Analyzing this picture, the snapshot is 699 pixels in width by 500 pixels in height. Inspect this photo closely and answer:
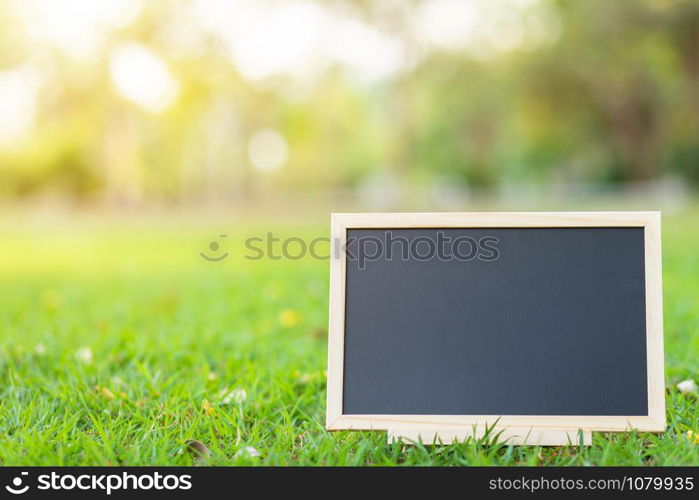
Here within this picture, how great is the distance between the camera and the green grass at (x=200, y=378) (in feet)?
5.39

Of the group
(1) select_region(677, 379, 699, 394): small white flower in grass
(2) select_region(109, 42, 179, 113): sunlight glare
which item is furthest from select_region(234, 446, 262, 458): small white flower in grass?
(2) select_region(109, 42, 179, 113): sunlight glare

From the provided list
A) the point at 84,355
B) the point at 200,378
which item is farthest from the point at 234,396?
the point at 84,355

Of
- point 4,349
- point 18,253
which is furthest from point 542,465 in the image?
point 18,253

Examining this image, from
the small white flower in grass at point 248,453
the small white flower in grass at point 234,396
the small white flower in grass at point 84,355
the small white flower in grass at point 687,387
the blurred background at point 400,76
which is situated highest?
the blurred background at point 400,76

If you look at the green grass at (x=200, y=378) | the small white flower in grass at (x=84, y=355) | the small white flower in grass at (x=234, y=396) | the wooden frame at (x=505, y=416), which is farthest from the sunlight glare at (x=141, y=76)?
the wooden frame at (x=505, y=416)

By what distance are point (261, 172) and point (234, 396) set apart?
3484cm

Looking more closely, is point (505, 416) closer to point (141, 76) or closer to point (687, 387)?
point (687, 387)

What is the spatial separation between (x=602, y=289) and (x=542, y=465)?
18.1 inches

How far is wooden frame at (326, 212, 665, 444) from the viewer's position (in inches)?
61.6

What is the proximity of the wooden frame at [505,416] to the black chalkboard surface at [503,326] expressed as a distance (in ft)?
0.06

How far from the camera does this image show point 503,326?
5.39ft

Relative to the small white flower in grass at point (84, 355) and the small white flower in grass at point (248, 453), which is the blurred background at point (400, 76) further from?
the small white flower in grass at point (248, 453)
